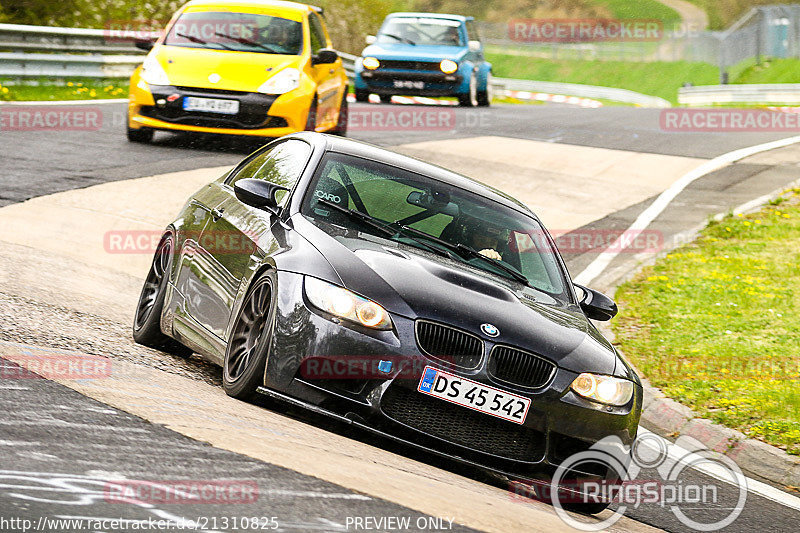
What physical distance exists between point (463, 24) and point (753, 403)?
1926 centimetres

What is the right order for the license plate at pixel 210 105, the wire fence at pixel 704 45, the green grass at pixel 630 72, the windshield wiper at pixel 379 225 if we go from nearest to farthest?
1. the windshield wiper at pixel 379 225
2. the license plate at pixel 210 105
3. the wire fence at pixel 704 45
4. the green grass at pixel 630 72

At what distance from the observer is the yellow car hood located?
15.0 metres

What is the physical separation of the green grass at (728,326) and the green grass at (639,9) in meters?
82.1

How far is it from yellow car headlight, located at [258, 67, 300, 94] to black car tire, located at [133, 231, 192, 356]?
7447 millimetres

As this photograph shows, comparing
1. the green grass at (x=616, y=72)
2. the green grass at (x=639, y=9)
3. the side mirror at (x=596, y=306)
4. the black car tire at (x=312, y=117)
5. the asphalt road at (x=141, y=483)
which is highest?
the asphalt road at (x=141, y=483)

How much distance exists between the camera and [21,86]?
20266 millimetres

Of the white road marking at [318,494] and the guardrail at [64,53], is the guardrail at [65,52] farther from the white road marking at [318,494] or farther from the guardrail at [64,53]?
the white road marking at [318,494]

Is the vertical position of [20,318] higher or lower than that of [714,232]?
higher

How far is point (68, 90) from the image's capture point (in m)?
21.3

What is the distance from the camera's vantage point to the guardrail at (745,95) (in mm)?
35500

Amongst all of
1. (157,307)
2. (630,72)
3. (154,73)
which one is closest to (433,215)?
(157,307)

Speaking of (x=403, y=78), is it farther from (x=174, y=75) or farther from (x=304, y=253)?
(x=304, y=253)

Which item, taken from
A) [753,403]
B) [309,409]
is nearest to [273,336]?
[309,409]

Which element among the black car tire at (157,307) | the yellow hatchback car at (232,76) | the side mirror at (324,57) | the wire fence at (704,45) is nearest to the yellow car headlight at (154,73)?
the yellow hatchback car at (232,76)
